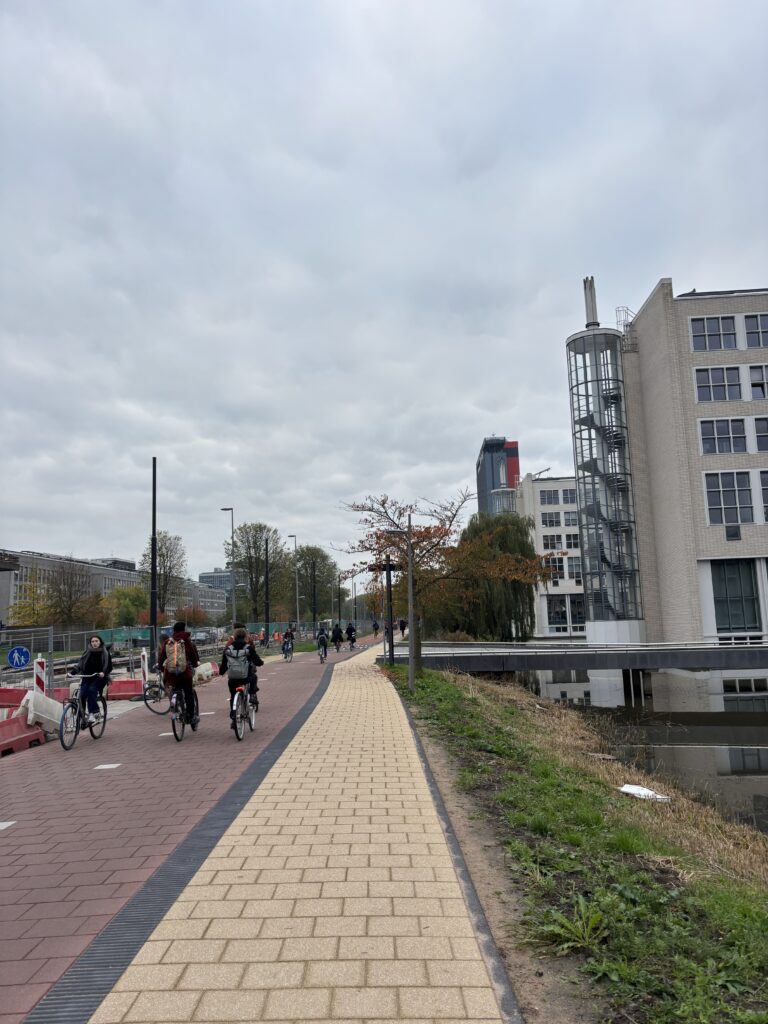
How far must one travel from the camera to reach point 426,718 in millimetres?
12594

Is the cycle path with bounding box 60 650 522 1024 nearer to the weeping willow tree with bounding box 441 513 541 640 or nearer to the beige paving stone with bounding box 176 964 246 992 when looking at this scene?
the beige paving stone with bounding box 176 964 246 992

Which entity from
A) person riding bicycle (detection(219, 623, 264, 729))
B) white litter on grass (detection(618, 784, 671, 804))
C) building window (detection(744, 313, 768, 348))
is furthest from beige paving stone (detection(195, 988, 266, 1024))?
building window (detection(744, 313, 768, 348))

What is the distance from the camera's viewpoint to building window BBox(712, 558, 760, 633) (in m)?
34.6

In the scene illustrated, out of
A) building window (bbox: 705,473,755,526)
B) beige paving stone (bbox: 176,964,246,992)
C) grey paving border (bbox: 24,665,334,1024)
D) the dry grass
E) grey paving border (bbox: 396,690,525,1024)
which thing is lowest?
the dry grass

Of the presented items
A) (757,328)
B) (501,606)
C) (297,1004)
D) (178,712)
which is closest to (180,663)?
(178,712)

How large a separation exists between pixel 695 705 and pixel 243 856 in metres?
23.4

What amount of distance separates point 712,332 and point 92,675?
35.0 meters

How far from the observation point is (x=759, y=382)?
118 feet

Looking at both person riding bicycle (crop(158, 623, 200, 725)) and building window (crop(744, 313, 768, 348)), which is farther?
building window (crop(744, 313, 768, 348))

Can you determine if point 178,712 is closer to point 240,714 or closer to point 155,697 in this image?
point 240,714

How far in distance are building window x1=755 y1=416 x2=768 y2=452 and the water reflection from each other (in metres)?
11.2

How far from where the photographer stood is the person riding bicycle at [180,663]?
10.2 meters

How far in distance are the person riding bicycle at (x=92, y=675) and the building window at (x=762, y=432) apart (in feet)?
111

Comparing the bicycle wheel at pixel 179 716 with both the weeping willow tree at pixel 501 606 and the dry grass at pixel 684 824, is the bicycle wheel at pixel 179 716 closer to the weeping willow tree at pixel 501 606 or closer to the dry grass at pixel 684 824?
the dry grass at pixel 684 824
